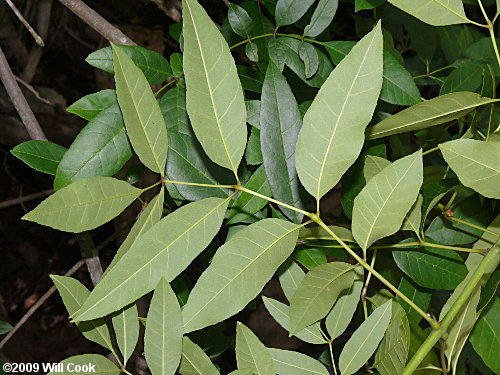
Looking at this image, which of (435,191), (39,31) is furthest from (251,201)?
(39,31)

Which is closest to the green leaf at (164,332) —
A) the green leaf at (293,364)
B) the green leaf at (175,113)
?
the green leaf at (293,364)

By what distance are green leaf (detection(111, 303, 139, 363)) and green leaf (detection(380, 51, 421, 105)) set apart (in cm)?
45

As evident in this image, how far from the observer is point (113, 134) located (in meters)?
0.71

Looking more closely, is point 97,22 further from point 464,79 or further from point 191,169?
point 464,79

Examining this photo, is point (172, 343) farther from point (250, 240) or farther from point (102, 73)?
point (102, 73)

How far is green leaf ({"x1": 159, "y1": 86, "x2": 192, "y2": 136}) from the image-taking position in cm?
72

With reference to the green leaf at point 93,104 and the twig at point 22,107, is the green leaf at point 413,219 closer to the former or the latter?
the green leaf at point 93,104

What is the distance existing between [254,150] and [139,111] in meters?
0.20

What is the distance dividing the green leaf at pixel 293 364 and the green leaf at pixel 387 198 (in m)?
0.18

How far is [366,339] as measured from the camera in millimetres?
626

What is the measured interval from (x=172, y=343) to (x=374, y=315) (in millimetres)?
234

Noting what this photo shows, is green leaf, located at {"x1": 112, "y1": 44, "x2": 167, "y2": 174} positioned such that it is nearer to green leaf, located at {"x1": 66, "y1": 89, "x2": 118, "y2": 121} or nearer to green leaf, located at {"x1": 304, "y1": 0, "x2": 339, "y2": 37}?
green leaf, located at {"x1": 66, "y1": 89, "x2": 118, "y2": 121}

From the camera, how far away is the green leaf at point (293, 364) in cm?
67

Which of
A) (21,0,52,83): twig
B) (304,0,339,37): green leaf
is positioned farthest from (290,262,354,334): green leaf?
(21,0,52,83): twig
